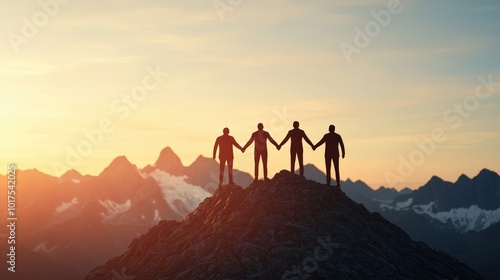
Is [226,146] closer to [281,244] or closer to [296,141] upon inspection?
[296,141]

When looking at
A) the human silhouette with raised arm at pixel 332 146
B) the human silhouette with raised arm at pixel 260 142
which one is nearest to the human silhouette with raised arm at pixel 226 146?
the human silhouette with raised arm at pixel 260 142

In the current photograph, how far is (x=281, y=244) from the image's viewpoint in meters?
62.2

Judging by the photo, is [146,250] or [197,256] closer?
[197,256]

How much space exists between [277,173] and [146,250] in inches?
586

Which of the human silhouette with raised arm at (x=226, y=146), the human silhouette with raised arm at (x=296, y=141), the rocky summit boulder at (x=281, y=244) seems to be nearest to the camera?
the rocky summit boulder at (x=281, y=244)

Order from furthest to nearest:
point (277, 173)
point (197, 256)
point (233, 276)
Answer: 1. point (277, 173)
2. point (197, 256)
3. point (233, 276)

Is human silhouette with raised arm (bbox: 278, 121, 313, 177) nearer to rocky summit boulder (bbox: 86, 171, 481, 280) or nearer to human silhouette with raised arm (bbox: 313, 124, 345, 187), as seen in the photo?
human silhouette with raised arm (bbox: 313, 124, 345, 187)

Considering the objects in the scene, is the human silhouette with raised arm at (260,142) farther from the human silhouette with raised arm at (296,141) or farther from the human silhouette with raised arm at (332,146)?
the human silhouette with raised arm at (332,146)

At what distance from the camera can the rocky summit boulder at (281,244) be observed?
6059cm

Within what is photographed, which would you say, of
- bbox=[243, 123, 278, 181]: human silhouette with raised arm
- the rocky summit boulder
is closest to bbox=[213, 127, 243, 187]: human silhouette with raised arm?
bbox=[243, 123, 278, 181]: human silhouette with raised arm

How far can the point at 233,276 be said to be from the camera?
59.8 meters

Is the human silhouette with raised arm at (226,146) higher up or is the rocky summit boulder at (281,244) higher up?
the human silhouette with raised arm at (226,146)

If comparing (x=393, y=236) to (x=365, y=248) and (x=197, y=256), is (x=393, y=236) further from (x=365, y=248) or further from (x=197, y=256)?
(x=197, y=256)

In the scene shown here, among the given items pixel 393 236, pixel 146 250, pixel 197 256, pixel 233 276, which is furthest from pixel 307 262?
pixel 146 250
